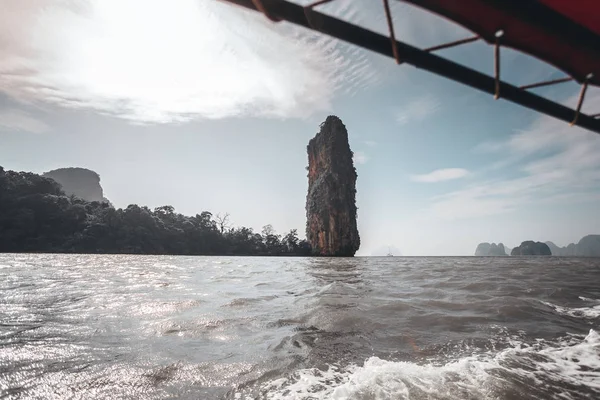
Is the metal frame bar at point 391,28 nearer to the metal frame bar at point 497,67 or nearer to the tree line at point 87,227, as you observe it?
the metal frame bar at point 497,67

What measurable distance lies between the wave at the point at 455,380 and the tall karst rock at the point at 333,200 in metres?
68.0

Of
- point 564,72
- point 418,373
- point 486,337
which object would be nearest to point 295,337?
point 418,373

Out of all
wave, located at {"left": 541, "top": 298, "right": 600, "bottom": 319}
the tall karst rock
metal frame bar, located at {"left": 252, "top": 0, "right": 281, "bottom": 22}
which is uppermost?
the tall karst rock

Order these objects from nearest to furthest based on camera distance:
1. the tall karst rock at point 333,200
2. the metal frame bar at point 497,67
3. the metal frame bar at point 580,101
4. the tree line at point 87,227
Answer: the metal frame bar at point 497,67, the metal frame bar at point 580,101, the tree line at point 87,227, the tall karst rock at point 333,200

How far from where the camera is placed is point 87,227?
53.1 m

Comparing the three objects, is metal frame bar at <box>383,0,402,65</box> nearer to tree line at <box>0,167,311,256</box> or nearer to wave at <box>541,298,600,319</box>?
wave at <box>541,298,600,319</box>

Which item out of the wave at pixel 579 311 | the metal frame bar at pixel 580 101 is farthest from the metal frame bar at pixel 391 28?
the wave at pixel 579 311

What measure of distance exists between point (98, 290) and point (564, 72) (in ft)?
36.8

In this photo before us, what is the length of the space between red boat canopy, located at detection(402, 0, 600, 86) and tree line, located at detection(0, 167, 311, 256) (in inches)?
2515

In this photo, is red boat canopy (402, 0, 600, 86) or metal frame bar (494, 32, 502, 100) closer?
red boat canopy (402, 0, 600, 86)

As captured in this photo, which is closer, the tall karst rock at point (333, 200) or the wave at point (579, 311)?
the wave at point (579, 311)

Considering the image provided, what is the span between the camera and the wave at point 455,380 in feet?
8.99

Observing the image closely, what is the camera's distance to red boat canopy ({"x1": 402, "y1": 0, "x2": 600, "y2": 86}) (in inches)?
82.0

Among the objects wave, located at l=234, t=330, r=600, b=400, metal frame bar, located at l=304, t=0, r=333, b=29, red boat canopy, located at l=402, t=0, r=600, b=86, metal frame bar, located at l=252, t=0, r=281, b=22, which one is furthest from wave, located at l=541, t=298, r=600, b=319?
metal frame bar, located at l=252, t=0, r=281, b=22
